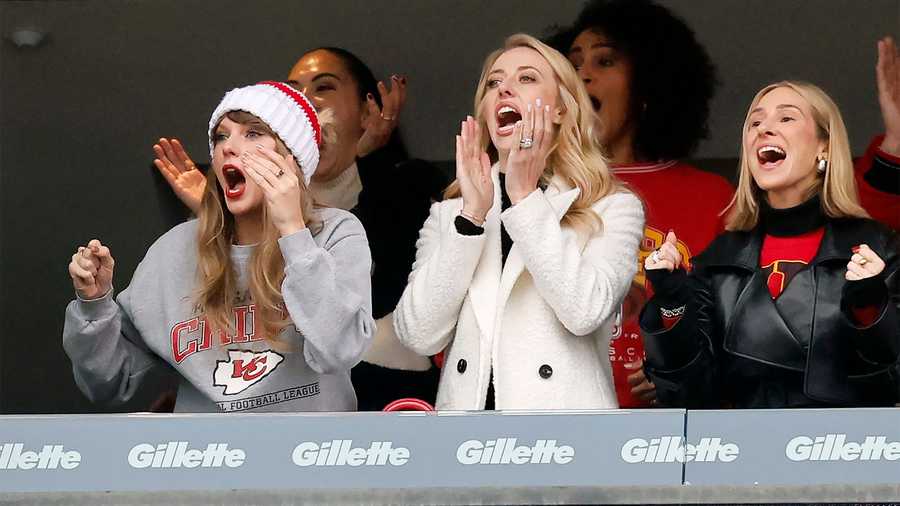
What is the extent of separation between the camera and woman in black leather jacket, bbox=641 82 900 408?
459 centimetres

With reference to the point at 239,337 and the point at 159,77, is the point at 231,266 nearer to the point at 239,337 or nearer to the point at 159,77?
the point at 239,337

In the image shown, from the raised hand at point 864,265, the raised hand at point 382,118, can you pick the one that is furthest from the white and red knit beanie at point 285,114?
the raised hand at point 864,265

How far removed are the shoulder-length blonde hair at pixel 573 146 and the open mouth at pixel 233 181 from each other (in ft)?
2.03

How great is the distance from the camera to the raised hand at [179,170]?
221 inches

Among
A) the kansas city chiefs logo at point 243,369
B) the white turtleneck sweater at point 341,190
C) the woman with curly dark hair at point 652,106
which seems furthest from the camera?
the white turtleneck sweater at point 341,190

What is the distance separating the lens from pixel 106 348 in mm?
4879

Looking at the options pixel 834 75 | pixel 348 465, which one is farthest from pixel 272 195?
pixel 834 75

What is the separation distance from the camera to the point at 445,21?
19.8 ft

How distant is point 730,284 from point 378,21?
71.6 inches

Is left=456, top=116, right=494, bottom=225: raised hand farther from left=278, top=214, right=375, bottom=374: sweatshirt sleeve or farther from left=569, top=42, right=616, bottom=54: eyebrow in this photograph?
left=569, top=42, right=616, bottom=54: eyebrow

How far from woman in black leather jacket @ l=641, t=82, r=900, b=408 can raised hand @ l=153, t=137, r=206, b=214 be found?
168 cm

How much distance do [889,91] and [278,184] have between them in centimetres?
197

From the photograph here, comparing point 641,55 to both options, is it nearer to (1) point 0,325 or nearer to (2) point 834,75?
(2) point 834,75

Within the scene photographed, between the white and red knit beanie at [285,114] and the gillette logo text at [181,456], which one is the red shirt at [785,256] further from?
the gillette logo text at [181,456]
